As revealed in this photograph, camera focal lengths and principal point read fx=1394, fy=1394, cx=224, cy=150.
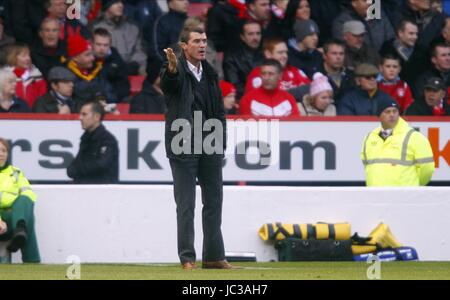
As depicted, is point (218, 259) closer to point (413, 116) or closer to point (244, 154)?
point (244, 154)

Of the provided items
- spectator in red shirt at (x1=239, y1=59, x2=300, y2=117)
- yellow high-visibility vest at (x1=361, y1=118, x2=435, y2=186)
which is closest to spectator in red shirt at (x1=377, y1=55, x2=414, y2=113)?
spectator in red shirt at (x1=239, y1=59, x2=300, y2=117)

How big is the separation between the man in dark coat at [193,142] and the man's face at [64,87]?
586cm

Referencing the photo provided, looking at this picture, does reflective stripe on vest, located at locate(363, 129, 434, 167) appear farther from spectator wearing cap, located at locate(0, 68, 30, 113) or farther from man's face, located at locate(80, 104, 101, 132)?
spectator wearing cap, located at locate(0, 68, 30, 113)

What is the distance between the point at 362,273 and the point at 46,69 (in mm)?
7475

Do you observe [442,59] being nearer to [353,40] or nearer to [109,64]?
[353,40]

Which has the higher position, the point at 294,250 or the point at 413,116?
the point at 413,116

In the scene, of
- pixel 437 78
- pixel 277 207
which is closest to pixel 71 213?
pixel 277 207

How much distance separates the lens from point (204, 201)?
1235cm

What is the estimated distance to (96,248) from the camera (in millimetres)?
14969

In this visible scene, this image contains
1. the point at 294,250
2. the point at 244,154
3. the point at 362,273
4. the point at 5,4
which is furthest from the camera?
the point at 5,4

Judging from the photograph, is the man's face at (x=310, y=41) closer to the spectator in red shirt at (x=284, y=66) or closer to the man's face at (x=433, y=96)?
the spectator in red shirt at (x=284, y=66)

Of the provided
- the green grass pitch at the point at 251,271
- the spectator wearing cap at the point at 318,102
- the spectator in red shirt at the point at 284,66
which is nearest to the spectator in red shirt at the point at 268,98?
the spectator wearing cap at the point at 318,102

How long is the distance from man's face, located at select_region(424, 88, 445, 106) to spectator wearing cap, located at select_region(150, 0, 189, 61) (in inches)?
137

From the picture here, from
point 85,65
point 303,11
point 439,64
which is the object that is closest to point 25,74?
point 85,65
